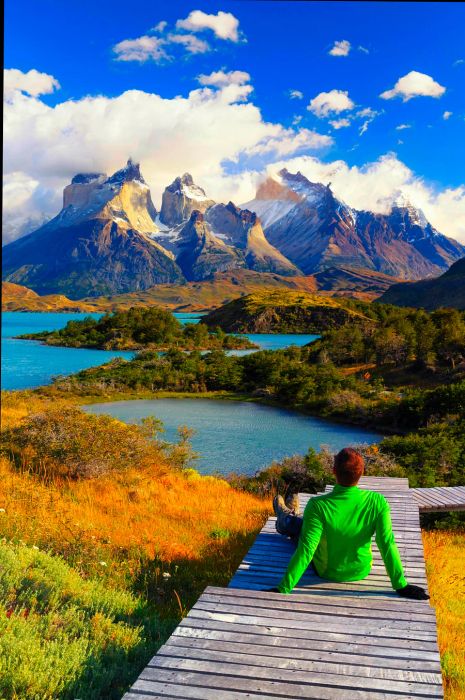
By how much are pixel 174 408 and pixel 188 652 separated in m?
37.3

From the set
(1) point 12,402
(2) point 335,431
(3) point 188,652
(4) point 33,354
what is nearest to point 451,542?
(3) point 188,652

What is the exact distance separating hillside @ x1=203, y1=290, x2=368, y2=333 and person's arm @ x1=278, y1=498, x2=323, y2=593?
134168mm

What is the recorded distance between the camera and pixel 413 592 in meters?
5.25

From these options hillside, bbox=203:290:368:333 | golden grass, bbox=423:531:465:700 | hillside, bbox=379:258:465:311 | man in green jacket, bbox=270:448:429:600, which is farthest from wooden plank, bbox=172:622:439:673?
hillside, bbox=379:258:465:311


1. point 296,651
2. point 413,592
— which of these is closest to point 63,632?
point 296,651

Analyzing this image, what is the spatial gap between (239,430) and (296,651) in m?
28.1

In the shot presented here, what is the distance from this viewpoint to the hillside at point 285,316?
14375 cm

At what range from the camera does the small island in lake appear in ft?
306

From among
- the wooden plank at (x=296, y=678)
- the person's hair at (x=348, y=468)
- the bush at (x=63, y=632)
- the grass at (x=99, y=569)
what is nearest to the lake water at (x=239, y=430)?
the grass at (x=99, y=569)

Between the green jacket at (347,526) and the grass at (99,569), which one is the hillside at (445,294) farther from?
the green jacket at (347,526)

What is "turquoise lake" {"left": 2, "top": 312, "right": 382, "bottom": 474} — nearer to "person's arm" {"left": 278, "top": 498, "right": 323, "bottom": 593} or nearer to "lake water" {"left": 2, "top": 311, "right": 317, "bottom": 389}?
"lake water" {"left": 2, "top": 311, "right": 317, "bottom": 389}

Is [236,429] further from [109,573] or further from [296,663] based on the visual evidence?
[296,663]

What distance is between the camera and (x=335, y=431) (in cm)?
3322

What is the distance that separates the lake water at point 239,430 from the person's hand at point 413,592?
53.9 ft
